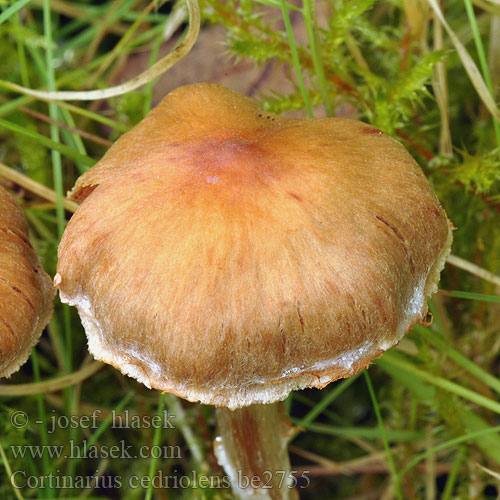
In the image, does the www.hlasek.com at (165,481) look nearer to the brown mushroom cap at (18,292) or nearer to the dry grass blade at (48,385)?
the dry grass blade at (48,385)

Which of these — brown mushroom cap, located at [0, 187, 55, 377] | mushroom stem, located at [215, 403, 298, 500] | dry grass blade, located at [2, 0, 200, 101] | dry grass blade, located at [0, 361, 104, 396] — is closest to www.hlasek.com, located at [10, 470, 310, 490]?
mushroom stem, located at [215, 403, 298, 500]

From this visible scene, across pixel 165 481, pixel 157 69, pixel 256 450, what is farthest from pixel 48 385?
pixel 157 69

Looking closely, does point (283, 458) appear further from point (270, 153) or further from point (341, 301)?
point (270, 153)

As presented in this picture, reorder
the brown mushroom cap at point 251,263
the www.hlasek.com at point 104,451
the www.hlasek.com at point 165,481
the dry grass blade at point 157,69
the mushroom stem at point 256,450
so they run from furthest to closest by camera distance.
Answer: the www.hlasek.com at point 104,451 → the www.hlasek.com at point 165,481 → the mushroom stem at point 256,450 → the dry grass blade at point 157,69 → the brown mushroom cap at point 251,263

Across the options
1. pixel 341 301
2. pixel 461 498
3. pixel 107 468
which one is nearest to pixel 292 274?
pixel 341 301

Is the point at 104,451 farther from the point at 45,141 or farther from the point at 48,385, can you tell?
Result: the point at 45,141

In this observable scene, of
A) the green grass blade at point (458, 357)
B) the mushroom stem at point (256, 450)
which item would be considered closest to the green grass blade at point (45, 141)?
the mushroom stem at point (256, 450)
